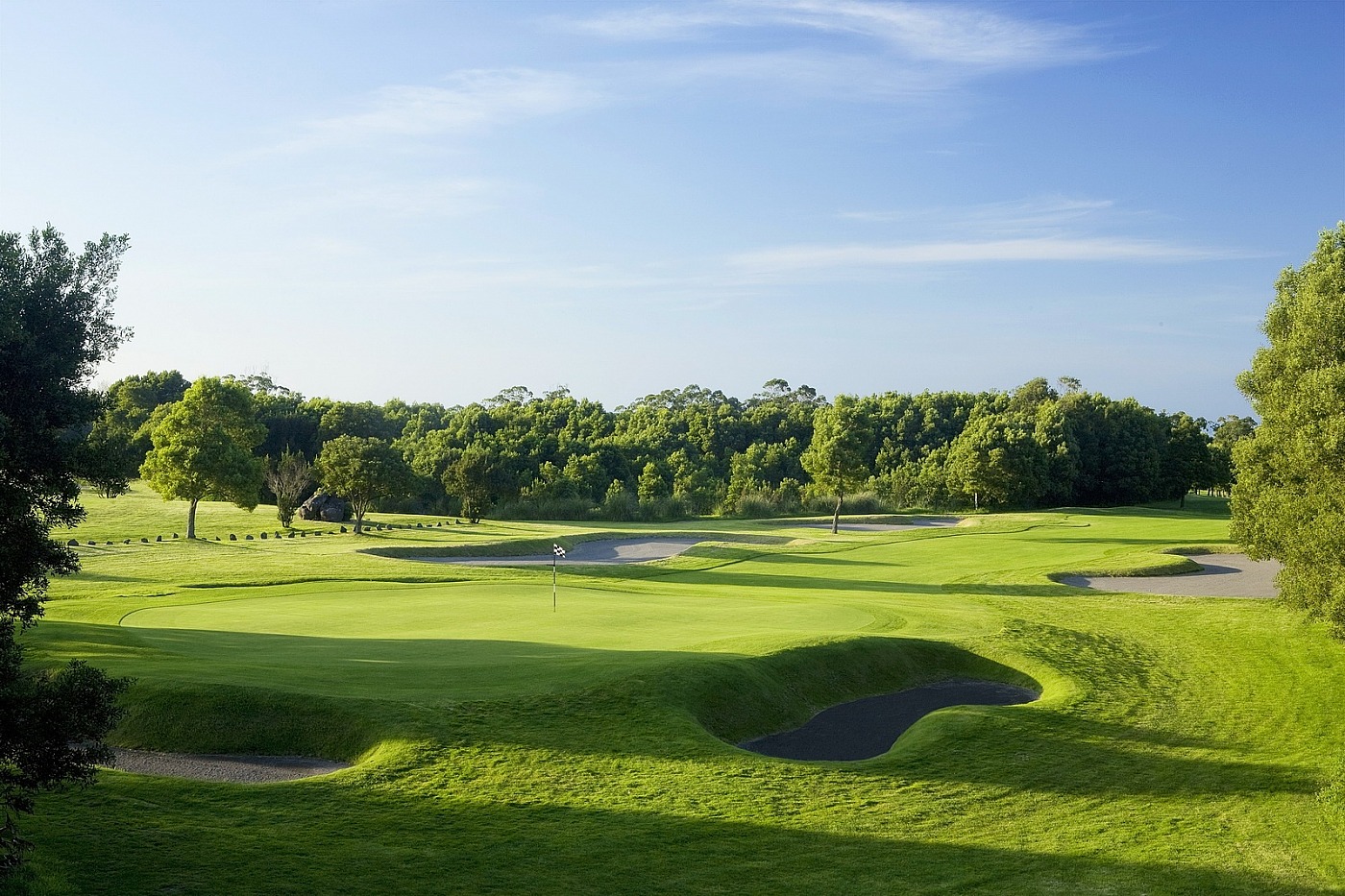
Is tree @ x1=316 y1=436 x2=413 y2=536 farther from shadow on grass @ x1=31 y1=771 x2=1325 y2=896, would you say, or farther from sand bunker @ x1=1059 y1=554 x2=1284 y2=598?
shadow on grass @ x1=31 y1=771 x2=1325 y2=896

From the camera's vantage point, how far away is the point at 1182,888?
10312 mm

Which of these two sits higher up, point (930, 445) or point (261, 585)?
point (930, 445)

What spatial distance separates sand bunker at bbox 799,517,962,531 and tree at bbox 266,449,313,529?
32565 millimetres

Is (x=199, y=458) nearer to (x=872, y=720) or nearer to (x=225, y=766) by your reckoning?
(x=225, y=766)

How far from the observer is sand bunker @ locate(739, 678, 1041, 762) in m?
15.1

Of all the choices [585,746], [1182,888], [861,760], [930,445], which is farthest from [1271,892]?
[930,445]

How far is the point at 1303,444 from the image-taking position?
25.4m

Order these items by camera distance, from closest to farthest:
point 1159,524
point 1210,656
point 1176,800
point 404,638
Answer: point 1176,800 < point 404,638 < point 1210,656 < point 1159,524

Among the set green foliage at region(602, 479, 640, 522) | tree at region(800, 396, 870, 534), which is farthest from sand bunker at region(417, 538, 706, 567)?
green foliage at region(602, 479, 640, 522)

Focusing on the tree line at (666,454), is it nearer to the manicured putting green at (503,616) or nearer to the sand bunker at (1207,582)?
the sand bunker at (1207,582)

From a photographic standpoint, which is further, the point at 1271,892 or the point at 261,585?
the point at 261,585

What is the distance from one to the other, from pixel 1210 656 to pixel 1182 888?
1407cm

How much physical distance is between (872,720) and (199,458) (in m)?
47.5

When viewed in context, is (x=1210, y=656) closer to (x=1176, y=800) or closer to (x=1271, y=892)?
(x=1176, y=800)
